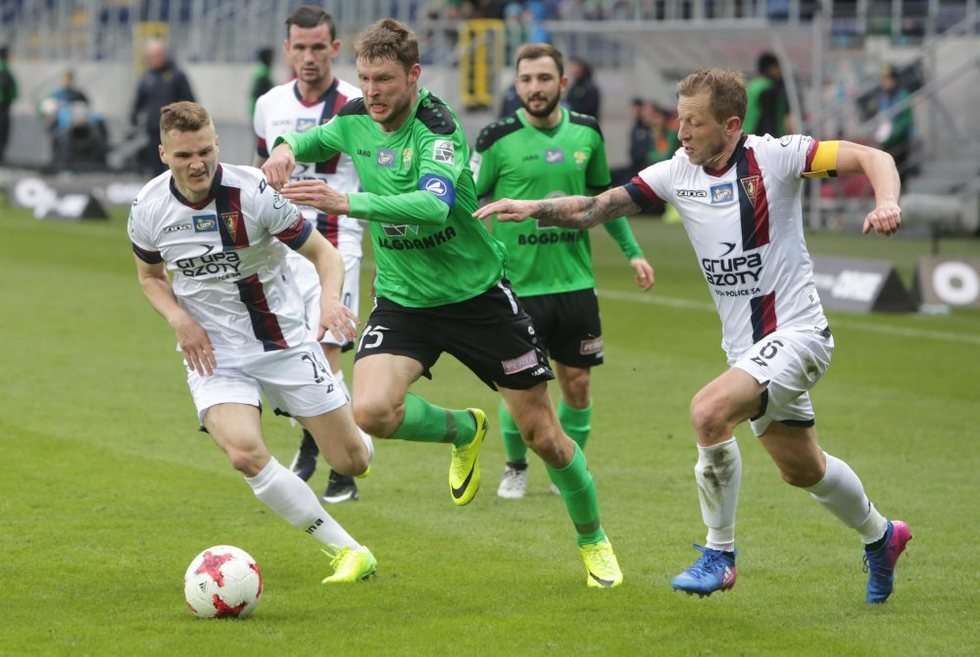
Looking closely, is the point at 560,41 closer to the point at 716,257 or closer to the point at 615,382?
the point at 615,382

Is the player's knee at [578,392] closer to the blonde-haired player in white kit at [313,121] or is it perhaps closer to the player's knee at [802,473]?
the blonde-haired player in white kit at [313,121]

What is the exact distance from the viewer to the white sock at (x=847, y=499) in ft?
22.1

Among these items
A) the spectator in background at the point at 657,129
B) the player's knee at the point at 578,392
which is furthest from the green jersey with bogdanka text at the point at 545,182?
the spectator in background at the point at 657,129

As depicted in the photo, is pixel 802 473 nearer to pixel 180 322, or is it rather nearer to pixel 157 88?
pixel 180 322

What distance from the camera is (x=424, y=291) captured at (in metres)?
7.36

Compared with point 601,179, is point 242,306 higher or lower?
lower

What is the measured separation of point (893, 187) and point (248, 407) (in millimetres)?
2700

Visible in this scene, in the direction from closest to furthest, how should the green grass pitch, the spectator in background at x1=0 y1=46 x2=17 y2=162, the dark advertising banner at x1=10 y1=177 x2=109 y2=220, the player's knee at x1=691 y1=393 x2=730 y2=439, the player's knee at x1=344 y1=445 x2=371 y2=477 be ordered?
the green grass pitch, the player's knee at x1=691 y1=393 x2=730 y2=439, the player's knee at x1=344 y1=445 x2=371 y2=477, the dark advertising banner at x1=10 y1=177 x2=109 y2=220, the spectator in background at x1=0 y1=46 x2=17 y2=162

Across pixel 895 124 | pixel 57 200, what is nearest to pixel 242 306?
pixel 895 124

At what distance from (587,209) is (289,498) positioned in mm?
1658

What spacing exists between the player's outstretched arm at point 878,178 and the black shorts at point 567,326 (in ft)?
9.00

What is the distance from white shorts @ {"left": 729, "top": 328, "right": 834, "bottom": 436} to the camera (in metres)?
6.53

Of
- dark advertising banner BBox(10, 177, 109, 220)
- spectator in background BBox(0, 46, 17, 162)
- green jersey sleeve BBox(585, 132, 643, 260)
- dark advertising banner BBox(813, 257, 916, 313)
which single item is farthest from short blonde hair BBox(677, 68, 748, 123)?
spectator in background BBox(0, 46, 17, 162)

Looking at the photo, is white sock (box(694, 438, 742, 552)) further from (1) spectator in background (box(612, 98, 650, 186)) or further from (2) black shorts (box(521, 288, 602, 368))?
(1) spectator in background (box(612, 98, 650, 186))
